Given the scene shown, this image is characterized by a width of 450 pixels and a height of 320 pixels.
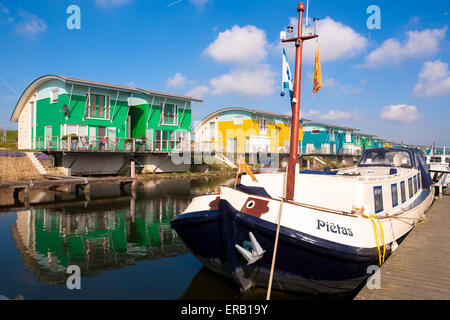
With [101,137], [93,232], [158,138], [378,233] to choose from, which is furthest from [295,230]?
[158,138]

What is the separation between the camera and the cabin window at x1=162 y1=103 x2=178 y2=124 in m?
33.4

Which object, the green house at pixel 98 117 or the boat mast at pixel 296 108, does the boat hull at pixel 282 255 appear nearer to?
the boat mast at pixel 296 108

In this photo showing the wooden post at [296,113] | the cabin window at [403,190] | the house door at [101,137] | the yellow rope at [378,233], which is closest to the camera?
the yellow rope at [378,233]

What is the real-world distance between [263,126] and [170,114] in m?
14.8

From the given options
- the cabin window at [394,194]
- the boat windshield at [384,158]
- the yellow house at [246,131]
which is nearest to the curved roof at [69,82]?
the yellow house at [246,131]

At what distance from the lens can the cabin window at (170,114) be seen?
110 ft

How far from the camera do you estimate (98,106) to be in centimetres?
2919

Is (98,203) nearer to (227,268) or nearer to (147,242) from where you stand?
(147,242)

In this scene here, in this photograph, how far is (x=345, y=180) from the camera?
7.45m

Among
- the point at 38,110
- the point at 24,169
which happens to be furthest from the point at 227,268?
the point at 38,110

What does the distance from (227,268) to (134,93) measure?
27.3 meters

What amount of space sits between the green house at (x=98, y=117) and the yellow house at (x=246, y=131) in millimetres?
7498

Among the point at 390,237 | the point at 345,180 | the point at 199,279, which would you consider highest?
the point at 345,180

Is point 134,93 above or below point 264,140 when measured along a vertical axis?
above
